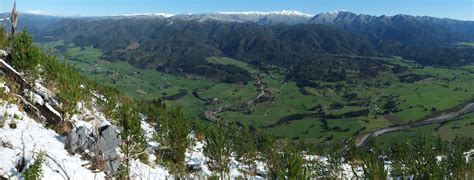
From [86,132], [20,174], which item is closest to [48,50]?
[86,132]

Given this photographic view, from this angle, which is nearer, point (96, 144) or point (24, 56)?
point (96, 144)

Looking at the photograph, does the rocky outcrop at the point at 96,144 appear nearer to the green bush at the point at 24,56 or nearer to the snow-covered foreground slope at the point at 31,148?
the snow-covered foreground slope at the point at 31,148

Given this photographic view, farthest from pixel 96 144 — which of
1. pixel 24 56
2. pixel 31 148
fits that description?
pixel 24 56

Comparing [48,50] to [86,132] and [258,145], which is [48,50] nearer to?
[86,132]

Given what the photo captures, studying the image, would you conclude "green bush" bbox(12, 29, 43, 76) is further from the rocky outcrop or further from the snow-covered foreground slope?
the rocky outcrop

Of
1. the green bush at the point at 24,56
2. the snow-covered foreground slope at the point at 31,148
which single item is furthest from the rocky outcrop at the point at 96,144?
the green bush at the point at 24,56

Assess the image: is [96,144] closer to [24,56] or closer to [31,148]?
[31,148]
